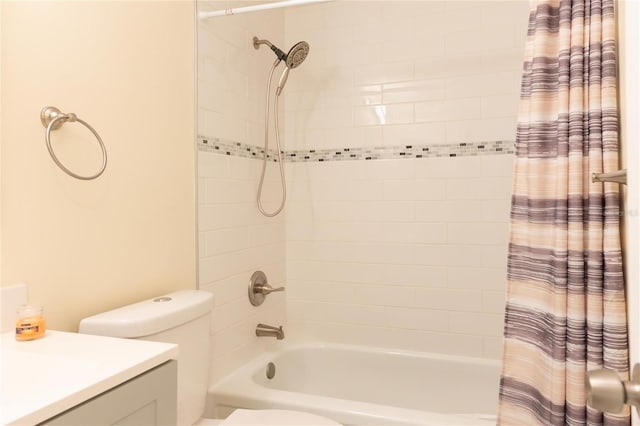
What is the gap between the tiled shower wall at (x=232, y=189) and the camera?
5.90 ft

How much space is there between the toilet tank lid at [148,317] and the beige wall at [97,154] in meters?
0.08

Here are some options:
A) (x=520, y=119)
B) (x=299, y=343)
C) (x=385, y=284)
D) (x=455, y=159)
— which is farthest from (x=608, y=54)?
(x=299, y=343)

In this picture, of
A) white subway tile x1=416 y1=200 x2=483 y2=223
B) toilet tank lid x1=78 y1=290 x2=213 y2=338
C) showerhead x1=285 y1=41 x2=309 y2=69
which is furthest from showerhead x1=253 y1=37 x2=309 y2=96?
toilet tank lid x1=78 y1=290 x2=213 y2=338

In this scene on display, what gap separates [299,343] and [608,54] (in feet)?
6.03

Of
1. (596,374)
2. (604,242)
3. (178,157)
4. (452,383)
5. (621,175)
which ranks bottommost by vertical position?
(452,383)

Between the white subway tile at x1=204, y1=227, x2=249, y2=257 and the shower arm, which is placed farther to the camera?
the shower arm

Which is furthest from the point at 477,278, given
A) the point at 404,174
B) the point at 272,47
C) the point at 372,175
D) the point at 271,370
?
the point at 272,47

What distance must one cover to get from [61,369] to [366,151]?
1735mm

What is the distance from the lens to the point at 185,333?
1363 mm

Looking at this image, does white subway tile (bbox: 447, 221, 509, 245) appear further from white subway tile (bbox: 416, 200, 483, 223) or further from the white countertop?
the white countertop

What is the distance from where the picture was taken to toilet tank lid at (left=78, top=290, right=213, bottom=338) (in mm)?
1175

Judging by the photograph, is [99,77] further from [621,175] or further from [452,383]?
[452,383]

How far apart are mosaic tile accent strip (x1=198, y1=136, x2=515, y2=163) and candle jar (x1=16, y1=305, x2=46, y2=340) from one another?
0.90 m

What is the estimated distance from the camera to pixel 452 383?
2.12m
